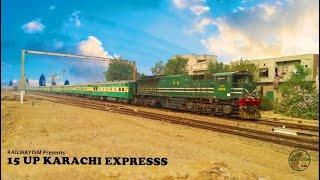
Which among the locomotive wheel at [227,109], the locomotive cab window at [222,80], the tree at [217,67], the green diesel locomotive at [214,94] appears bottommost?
the locomotive wheel at [227,109]

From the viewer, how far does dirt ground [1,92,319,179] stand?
5.99 meters

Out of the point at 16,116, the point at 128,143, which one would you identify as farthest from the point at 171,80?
the point at 128,143

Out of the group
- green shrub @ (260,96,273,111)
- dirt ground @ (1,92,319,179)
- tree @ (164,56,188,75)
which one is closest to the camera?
dirt ground @ (1,92,319,179)

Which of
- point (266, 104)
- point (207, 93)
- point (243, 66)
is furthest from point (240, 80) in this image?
point (243, 66)

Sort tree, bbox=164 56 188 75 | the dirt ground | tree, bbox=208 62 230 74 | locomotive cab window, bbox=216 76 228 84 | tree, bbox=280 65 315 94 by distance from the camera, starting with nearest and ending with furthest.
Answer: the dirt ground
tree, bbox=164 56 188 75
tree, bbox=208 62 230 74
locomotive cab window, bbox=216 76 228 84
tree, bbox=280 65 315 94

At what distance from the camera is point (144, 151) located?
6742mm

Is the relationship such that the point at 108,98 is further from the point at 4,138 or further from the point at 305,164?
the point at 305,164

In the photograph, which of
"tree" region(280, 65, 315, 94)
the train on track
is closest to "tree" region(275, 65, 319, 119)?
"tree" region(280, 65, 315, 94)

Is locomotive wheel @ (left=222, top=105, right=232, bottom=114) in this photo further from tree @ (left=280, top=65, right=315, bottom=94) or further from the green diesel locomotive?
tree @ (left=280, top=65, right=315, bottom=94)

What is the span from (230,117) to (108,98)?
52.1 feet

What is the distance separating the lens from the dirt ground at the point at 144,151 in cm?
599

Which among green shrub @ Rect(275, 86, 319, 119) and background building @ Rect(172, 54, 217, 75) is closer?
background building @ Rect(172, 54, 217, 75)

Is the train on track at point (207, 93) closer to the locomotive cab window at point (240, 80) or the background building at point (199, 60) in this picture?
the locomotive cab window at point (240, 80)

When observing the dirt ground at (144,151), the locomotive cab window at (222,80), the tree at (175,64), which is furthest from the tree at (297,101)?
the dirt ground at (144,151)
